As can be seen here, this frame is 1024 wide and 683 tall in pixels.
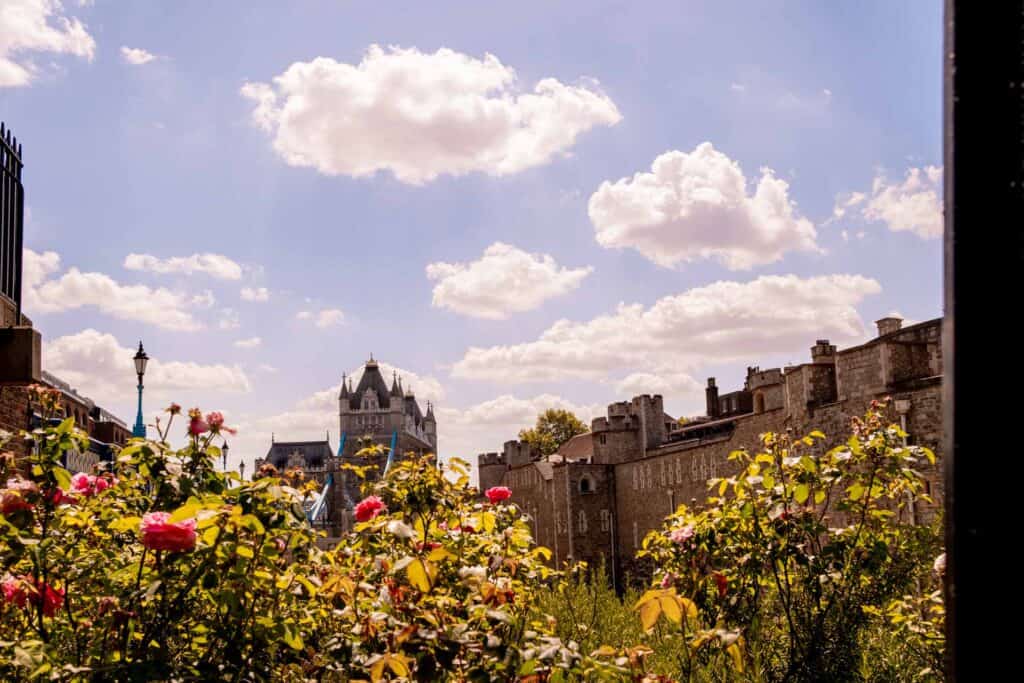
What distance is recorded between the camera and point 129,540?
15.0 ft

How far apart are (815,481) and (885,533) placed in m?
0.88

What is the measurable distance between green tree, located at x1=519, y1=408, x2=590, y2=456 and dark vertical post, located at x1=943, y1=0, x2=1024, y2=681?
7120 centimetres

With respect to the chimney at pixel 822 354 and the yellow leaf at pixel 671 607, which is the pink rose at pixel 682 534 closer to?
the yellow leaf at pixel 671 607

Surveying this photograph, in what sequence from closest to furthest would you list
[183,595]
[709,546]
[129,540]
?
1. [183,595]
2. [129,540]
3. [709,546]

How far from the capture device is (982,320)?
132cm

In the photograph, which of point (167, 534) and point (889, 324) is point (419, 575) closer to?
point (167, 534)

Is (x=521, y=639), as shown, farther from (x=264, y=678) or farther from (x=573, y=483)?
(x=573, y=483)

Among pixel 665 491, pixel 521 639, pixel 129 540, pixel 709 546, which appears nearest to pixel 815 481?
pixel 709 546

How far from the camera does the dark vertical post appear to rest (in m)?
1.29

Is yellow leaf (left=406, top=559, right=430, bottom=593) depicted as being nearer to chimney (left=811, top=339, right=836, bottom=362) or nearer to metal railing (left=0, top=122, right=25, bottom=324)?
metal railing (left=0, top=122, right=25, bottom=324)

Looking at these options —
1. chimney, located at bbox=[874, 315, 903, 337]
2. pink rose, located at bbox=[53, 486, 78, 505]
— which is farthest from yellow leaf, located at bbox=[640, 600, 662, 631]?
chimney, located at bbox=[874, 315, 903, 337]

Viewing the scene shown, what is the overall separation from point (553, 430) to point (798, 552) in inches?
2765

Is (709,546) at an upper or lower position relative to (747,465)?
lower

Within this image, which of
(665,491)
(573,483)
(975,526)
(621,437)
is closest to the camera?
(975,526)
